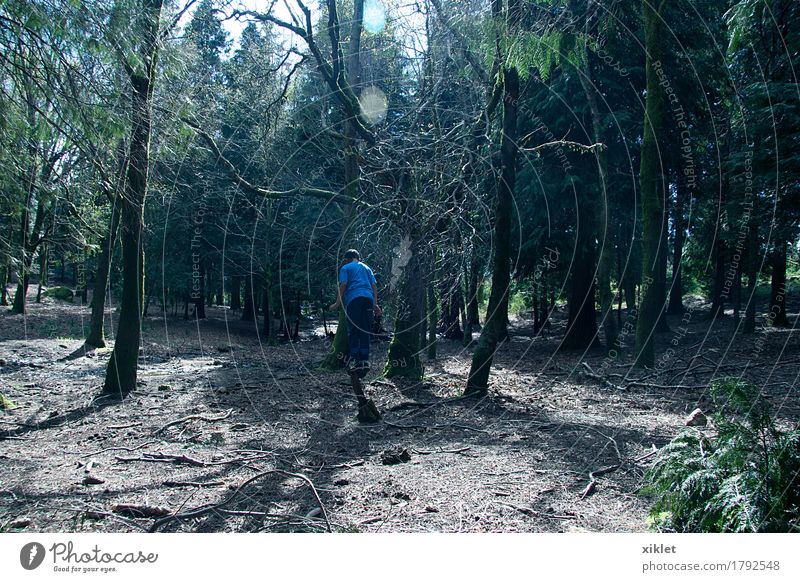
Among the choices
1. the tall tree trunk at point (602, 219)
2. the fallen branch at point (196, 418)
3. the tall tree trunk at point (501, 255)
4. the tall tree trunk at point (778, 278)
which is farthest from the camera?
the tall tree trunk at point (778, 278)

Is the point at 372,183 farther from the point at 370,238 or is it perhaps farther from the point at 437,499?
the point at 437,499

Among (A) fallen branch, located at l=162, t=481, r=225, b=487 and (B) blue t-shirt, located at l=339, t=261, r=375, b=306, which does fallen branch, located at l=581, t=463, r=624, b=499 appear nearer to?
(A) fallen branch, located at l=162, t=481, r=225, b=487

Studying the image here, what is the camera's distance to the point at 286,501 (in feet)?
15.9

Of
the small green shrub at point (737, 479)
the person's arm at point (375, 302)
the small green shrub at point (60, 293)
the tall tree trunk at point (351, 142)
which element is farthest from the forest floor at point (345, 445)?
the small green shrub at point (60, 293)

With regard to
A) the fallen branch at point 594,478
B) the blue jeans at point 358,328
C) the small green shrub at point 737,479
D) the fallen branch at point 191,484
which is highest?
the blue jeans at point 358,328

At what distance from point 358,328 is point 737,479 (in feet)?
15.5

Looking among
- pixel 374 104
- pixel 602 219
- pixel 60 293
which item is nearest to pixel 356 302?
pixel 374 104

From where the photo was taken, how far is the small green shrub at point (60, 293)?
31.8 metres

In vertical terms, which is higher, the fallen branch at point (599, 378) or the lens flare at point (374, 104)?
the lens flare at point (374, 104)

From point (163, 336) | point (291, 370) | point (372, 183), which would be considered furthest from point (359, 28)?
point (163, 336)

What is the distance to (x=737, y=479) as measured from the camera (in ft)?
11.5

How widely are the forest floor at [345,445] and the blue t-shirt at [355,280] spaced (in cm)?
172

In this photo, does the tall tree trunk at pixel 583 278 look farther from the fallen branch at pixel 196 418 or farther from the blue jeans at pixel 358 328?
the fallen branch at pixel 196 418

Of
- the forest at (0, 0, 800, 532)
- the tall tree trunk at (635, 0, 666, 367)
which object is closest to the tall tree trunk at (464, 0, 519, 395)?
the forest at (0, 0, 800, 532)
